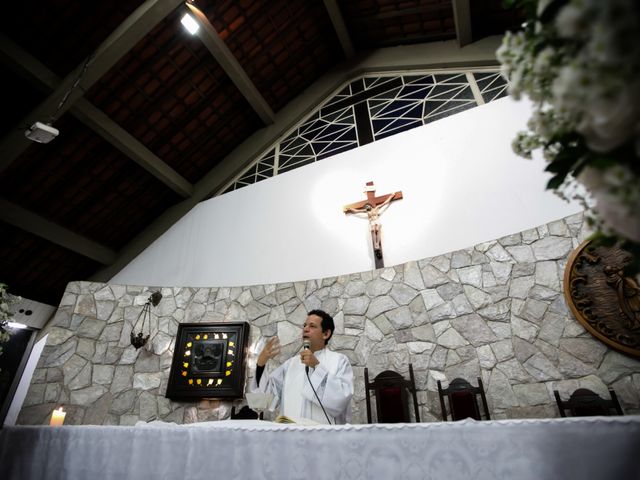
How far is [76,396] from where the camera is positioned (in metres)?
4.34

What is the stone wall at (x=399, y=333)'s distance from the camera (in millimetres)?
3098

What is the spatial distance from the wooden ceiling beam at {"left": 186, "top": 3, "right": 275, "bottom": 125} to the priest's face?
4.29m

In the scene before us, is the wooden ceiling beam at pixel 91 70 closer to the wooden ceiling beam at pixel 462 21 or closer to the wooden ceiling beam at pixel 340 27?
the wooden ceiling beam at pixel 340 27

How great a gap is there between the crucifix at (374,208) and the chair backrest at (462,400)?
1.46 metres

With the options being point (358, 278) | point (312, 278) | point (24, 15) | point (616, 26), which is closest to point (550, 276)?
point (358, 278)

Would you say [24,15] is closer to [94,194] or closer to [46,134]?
[46,134]

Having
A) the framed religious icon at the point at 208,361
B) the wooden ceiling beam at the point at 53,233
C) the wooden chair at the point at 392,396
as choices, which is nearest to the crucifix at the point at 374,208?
the wooden chair at the point at 392,396

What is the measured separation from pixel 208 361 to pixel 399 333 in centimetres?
213

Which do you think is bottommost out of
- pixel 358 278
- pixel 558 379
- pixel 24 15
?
pixel 558 379

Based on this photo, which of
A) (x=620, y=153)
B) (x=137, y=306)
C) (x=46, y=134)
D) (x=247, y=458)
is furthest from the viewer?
(x=137, y=306)

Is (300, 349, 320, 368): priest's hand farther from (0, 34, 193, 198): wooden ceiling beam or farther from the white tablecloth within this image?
(0, 34, 193, 198): wooden ceiling beam

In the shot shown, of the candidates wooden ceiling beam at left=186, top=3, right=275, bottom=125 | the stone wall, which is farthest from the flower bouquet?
wooden ceiling beam at left=186, top=3, right=275, bottom=125

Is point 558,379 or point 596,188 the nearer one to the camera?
point 596,188

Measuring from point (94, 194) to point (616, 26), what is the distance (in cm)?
652
